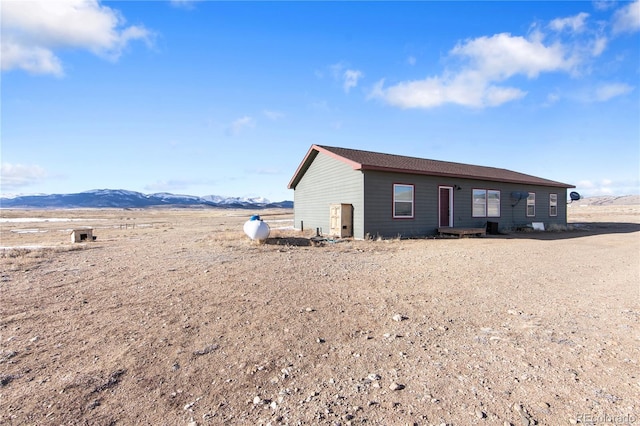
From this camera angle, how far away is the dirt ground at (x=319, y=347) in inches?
106

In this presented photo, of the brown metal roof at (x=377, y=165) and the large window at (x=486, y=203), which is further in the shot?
the large window at (x=486, y=203)

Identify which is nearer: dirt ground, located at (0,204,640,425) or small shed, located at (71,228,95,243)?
dirt ground, located at (0,204,640,425)

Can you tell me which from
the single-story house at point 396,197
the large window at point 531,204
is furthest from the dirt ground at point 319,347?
the large window at point 531,204

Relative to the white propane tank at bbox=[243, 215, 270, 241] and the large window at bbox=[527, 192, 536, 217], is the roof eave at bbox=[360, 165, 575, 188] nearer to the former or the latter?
the large window at bbox=[527, 192, 536, 217]

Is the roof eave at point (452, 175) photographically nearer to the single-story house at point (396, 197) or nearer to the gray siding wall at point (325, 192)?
the single-story house at point (396, 197)

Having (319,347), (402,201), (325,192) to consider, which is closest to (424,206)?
(402,201)

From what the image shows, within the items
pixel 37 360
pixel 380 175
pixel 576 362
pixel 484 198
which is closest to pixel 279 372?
pixel 37 360

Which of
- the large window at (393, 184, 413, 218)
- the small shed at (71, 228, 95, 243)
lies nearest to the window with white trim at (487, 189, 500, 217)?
the large window at (393, 184, 413, 218)

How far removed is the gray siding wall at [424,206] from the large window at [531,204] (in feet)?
1.26

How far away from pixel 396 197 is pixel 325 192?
3536 mm

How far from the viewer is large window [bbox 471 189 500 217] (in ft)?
57.3

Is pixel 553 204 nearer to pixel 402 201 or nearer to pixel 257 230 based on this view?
pixel 402 201

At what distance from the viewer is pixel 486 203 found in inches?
705

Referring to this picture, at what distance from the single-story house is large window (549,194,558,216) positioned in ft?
3.66
